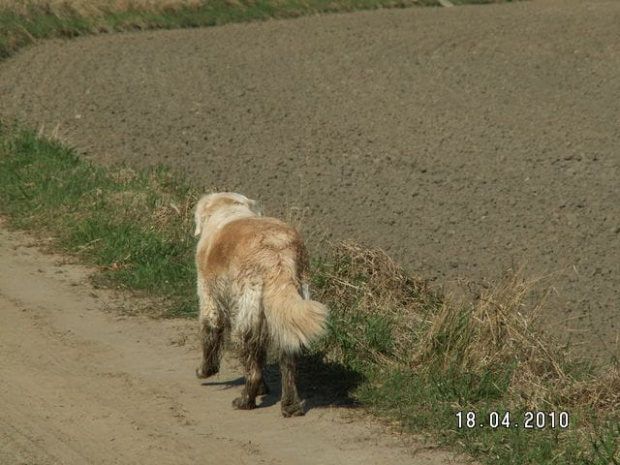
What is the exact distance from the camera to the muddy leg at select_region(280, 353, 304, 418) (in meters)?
7.47

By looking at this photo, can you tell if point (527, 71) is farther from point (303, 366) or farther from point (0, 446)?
point (0, 446)

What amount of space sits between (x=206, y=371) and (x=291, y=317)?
1.45m

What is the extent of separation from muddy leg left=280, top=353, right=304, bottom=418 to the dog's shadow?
225mm

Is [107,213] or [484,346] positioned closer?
[484,346]

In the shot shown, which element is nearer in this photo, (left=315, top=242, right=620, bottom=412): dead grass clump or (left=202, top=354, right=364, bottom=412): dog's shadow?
(left=315, top=242, right=620, bottom=412): dead grass clump

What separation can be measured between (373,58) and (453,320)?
1408 centimetres

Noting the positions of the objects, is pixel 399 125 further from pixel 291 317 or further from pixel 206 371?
pixel 291 317

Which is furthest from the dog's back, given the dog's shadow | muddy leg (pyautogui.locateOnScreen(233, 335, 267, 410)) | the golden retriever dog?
the dog's shadow

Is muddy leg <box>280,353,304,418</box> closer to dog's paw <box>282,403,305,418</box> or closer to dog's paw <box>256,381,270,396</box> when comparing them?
dog's paw <box>282,403,305,418</box>

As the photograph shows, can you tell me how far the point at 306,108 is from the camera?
59.1 feet

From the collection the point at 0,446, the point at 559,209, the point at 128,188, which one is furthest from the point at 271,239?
the point at 559,209

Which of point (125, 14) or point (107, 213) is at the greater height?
point (125, 14)

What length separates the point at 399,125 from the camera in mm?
17344

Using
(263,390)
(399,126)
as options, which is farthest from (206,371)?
(399,126)
